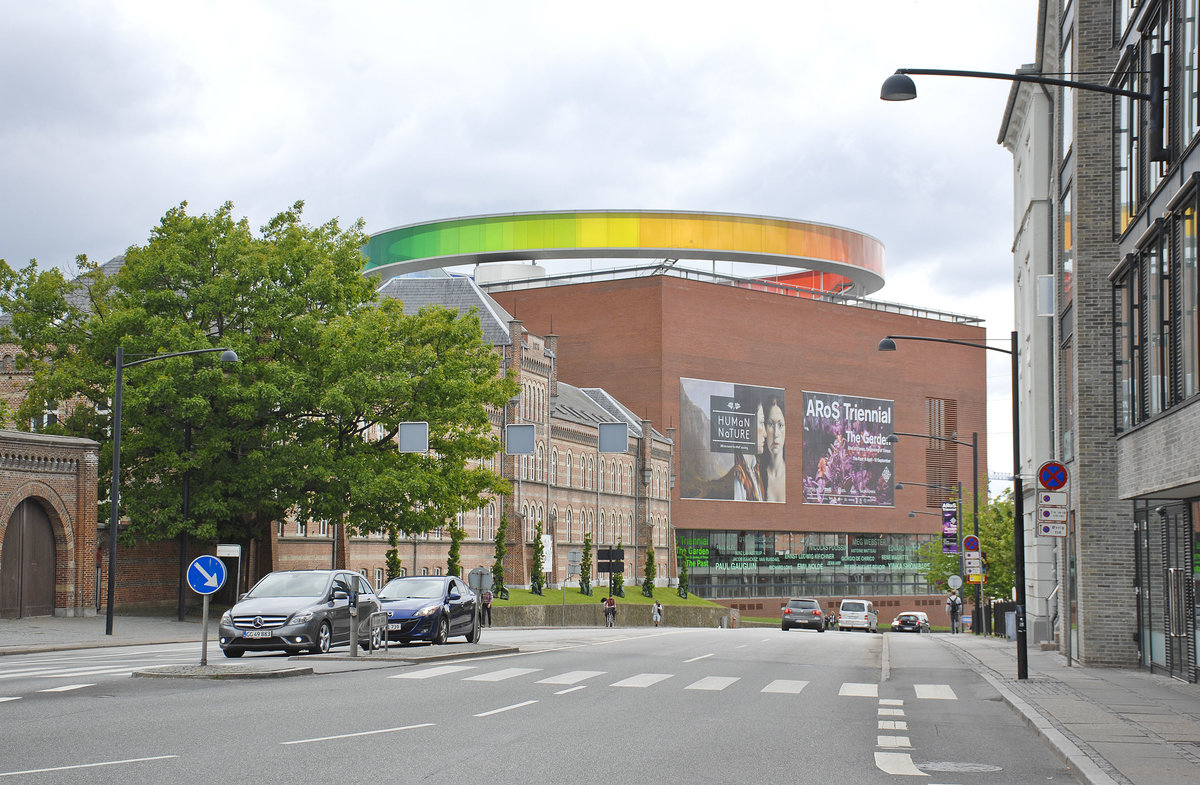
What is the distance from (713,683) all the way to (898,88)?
9717mm

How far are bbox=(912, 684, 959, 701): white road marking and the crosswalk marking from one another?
282 centimetres

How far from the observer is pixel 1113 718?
15.8 metres

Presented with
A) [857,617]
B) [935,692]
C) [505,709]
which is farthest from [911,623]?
[505,709]

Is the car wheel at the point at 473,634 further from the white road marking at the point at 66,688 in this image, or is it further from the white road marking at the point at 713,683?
the white road marking at the point at 66,688

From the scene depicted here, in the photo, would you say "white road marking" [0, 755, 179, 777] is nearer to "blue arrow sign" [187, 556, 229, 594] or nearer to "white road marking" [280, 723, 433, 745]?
"white road marking" [280, 723, 433, 745]

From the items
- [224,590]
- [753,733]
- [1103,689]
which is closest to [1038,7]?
[1103,689]

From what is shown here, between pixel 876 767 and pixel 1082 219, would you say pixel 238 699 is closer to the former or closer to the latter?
pixel 876 767

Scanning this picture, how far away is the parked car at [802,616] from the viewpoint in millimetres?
63906

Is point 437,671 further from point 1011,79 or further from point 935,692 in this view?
point 1011,79

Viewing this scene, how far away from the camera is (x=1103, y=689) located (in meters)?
20.4

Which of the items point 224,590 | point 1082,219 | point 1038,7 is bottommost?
point 224,590

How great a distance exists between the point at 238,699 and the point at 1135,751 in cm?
977

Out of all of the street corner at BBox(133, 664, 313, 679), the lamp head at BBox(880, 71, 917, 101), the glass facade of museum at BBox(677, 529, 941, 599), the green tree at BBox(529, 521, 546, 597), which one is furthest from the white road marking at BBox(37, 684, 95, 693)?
the glass facade of museum at BBox(677, 529, 941, 599)

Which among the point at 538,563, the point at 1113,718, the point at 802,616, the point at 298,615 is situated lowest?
the point at 802,616
